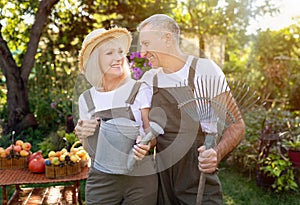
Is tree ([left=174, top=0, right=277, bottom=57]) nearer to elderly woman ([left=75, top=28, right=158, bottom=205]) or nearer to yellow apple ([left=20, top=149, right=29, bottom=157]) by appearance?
yellow apple ([left=20, top=149, right=29, bottom=157])

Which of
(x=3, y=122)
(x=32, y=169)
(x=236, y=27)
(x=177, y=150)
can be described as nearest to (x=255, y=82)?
(x=236, y=27)

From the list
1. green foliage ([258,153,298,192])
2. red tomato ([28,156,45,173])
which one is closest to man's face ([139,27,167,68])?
red tomato ([28,156,45,173])

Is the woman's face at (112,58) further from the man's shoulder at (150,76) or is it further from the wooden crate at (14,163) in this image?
the wooden crate at (14,163)

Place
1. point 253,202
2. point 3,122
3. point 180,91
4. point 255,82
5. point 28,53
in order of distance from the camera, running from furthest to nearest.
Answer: point 255,82
point 3,122
point 28,53
point 253,202
point 180,91

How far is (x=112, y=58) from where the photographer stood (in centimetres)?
156

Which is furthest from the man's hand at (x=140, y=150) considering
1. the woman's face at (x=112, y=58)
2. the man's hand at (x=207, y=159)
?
the woman's face at (x=112, y=58)

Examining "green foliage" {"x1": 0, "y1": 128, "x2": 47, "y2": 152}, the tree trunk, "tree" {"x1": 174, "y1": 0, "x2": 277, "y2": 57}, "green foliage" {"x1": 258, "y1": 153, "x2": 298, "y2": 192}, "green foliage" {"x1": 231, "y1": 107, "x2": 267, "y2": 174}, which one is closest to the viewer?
"green foliage" {"x1": 258, "y1": 153, "x2": 298, "y2": 192}

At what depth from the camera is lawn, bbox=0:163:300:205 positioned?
380cm

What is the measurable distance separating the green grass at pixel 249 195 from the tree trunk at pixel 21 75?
3330 millimetres

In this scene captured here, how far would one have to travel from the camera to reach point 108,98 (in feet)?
5.11

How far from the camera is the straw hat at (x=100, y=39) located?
62.3 inches

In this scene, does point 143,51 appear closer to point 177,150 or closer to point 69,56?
point 177,150

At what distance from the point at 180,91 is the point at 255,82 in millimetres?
6013

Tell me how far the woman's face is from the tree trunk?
4.88m
